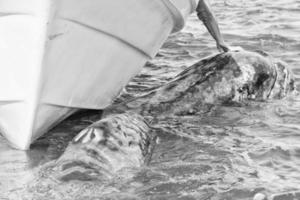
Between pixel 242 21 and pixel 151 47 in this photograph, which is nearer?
pixel 151 47

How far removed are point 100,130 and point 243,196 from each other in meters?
1.23

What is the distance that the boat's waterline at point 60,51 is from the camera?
530 cm

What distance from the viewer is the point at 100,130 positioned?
17.9 ft

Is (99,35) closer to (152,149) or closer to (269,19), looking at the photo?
(152,149)

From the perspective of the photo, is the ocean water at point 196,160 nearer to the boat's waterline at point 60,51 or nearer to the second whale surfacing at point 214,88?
the second whale surfacing at point 214,88

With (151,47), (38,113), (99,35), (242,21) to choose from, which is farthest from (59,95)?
(242,21)

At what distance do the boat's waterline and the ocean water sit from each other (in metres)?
0.32

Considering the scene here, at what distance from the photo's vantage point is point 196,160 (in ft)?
17.9

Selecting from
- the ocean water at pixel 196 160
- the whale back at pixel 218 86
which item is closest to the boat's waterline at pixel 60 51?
the ocean water at pixel 196 160

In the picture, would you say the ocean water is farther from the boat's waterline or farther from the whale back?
the boat's waterline

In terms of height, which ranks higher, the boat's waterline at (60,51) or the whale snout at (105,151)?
the boat's waterline at (60,51)

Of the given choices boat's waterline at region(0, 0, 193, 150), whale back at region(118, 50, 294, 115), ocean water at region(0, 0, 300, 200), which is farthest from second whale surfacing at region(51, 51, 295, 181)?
boat's waterline at region(0, 0, 193, 150)

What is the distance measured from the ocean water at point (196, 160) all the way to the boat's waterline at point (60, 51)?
0.32m

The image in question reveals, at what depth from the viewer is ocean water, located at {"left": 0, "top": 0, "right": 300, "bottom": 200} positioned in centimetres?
492
